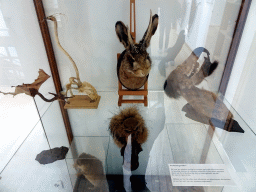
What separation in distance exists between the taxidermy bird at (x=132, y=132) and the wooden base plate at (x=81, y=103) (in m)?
0.21

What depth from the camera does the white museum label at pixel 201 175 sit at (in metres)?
0.57

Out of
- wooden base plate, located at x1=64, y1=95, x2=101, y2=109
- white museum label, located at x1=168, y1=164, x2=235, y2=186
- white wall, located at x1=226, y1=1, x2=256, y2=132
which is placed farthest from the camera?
wooden base plate, located at x1=64, y1=95, x2=101, y2=109

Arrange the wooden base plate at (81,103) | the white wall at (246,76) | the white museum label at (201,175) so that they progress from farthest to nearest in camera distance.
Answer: the wooden base plate at (81,103) < the white wall at (246,76) < the white museum label at (201,175)

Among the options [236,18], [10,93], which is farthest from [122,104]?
[236,18]

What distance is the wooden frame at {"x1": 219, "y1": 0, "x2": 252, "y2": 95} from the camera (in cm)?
76

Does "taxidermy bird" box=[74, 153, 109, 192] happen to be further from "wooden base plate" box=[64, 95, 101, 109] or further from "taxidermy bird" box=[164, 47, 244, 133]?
"taxidermy bird" box=[164, 47, 244, 133]

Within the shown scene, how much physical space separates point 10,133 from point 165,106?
0.69 metres

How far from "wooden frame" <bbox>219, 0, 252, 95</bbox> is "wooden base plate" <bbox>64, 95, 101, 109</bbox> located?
0.61 m

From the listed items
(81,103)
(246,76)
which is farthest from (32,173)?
(246,76)

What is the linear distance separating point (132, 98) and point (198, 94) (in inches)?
11.9

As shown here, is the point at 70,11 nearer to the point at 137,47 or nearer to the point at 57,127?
the point at 137,47

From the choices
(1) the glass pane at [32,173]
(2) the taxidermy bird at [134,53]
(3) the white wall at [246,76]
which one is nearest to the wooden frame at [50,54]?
(1) the glass pane at [32,173]

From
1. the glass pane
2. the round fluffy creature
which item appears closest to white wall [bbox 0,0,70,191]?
the glass pane

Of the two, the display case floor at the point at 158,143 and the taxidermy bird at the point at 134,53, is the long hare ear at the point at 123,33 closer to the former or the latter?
the taxidermy bird at the point at 134,53
